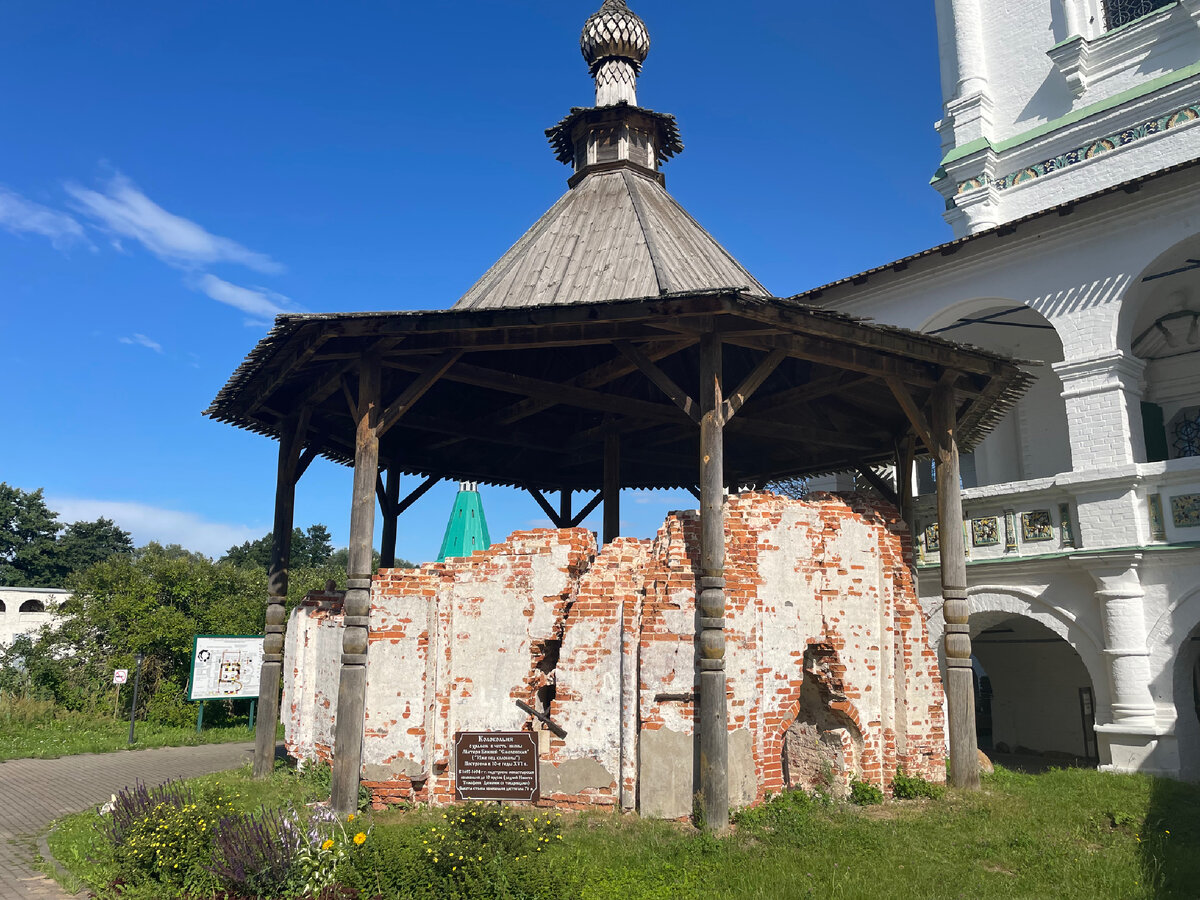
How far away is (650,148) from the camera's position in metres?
15.1

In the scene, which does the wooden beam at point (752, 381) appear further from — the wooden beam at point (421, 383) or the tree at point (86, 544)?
the tree at point (86, 544)

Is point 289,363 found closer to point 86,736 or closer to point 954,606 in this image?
point 954,606

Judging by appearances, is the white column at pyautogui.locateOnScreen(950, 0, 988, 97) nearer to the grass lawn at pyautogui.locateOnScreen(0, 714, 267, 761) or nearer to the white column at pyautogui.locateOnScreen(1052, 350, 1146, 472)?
the white column at pyautogui.locateOnScreen(1052, 350, 1146, 472)

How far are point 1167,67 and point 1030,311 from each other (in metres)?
5.02

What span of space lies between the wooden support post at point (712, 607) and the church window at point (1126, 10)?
13.7 metres

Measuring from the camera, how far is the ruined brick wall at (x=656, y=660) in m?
8.97

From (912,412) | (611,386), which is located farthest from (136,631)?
(912,412)

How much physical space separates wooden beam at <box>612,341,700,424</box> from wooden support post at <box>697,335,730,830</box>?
11cm

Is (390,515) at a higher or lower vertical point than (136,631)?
higher

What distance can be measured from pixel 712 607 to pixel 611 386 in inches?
237

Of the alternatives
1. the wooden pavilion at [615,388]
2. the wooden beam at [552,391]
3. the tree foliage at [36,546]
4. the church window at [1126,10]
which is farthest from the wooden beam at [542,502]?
the tree foliage at [36,546]

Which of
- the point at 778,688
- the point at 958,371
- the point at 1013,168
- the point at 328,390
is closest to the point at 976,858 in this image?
the point at 778,688

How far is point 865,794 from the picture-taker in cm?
955

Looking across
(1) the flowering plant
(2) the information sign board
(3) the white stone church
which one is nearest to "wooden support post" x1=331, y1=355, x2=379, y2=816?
(1) the flowering plant
